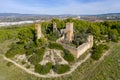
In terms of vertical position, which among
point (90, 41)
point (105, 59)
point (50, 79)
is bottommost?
point (50, 79)

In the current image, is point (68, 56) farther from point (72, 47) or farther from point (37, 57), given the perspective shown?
point (37, 57)

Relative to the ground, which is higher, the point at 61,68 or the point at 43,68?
the point at 61,68

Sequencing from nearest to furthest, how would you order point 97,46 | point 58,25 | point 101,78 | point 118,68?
point 101,78 < point 118,68 < point 97,46 < point 58,25

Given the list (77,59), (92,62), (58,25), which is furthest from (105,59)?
(58,25)

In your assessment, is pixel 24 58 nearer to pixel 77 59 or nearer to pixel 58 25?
pixel 77 59

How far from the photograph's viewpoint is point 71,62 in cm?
3788

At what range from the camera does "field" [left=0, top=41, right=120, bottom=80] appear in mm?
32875

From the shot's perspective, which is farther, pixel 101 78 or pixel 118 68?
pixel 118 68

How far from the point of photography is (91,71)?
3469 centimetres

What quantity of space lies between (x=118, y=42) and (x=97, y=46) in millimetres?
7400

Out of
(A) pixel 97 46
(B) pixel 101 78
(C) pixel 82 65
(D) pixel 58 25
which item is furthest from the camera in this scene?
(D) pixel 58 25

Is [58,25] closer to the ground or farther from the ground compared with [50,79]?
farther from the ground

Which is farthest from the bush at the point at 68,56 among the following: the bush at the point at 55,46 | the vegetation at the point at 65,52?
the bush at the point at 55,46

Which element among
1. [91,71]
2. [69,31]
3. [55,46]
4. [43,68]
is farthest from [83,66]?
[69,31]
